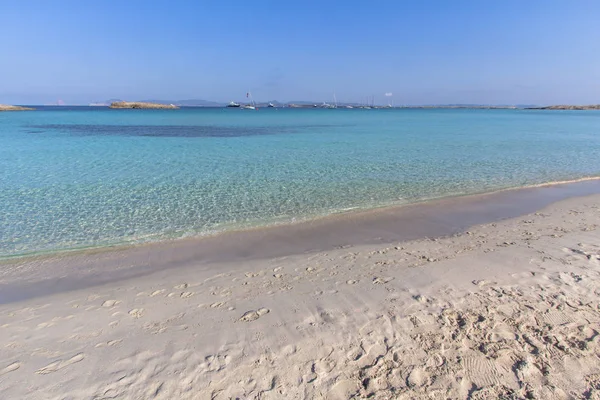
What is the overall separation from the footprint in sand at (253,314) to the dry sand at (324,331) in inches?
0.7

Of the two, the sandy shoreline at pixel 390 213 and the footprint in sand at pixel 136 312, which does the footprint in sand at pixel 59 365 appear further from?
the sandy shoreline at pixel 390 213

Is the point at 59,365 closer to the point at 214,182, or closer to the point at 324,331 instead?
the point at 324,331

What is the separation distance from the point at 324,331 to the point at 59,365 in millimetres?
2831

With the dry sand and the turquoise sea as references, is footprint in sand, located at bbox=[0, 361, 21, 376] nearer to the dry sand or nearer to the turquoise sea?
the dry sand

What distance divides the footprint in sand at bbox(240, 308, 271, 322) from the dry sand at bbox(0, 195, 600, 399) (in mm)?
19

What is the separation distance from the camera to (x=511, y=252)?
6.50m

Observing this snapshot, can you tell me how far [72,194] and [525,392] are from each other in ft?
40.0

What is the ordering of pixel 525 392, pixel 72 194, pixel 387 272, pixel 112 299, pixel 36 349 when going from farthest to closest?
pixel 72 194
pixel 387 272
pixel 112 299
pixel 36 349
pixel 525 392

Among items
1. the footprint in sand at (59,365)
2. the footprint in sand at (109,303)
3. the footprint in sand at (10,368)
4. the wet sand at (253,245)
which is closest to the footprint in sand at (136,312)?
the footprint in sand at (109,303)

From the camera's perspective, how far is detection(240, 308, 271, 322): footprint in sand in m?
4.46

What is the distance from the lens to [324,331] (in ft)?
13.5

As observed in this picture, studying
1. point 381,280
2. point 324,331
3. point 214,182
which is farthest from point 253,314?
point 214,182

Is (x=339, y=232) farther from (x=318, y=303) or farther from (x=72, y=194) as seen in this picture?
(x=72, y=194)

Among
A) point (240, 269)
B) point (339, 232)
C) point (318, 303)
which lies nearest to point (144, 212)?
point (240, 269)
